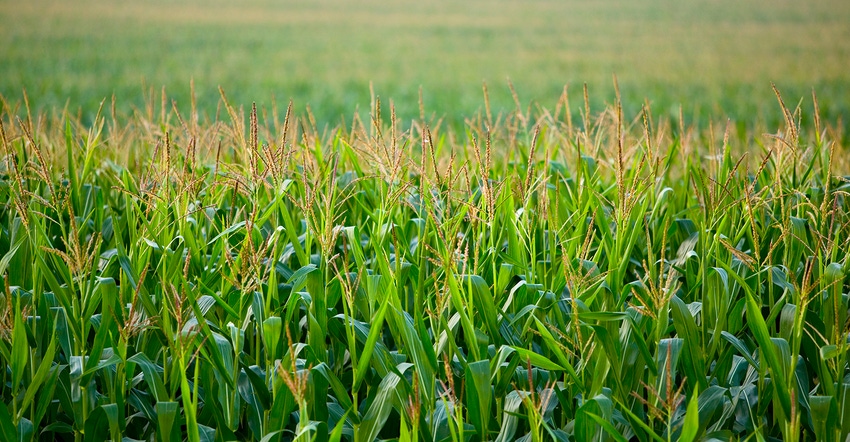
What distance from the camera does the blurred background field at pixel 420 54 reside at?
39.6ft

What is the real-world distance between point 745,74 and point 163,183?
1483 centimetres

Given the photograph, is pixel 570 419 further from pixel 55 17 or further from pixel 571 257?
pixel 55 17

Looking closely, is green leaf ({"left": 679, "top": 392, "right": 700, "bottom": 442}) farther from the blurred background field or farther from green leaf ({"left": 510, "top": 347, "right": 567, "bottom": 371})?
the blurred background field

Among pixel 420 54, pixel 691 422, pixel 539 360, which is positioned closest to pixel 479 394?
pixel 539 360

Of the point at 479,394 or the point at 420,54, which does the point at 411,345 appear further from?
the point at 420,54

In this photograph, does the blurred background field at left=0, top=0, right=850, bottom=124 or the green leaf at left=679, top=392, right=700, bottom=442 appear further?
the blurred background field at left=0, top=0, right=850, bottom=124

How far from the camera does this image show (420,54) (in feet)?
58.0

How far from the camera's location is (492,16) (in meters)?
28.0

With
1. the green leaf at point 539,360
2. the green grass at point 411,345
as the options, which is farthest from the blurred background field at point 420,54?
the green leaf at point 539,360

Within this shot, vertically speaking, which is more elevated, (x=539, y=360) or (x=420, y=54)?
(x=539, y=360)

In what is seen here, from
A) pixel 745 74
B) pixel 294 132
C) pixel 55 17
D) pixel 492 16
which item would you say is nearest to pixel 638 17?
pixel 492 16

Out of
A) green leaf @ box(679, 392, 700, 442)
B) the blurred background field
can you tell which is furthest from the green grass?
the blurred background field

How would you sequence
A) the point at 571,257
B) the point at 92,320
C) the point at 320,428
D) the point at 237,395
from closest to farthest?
1. the point at 320,428
2. the point at 237,395
3. the point at 92,320
4. the point at 571,257

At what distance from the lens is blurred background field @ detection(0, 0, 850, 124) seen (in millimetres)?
12078
